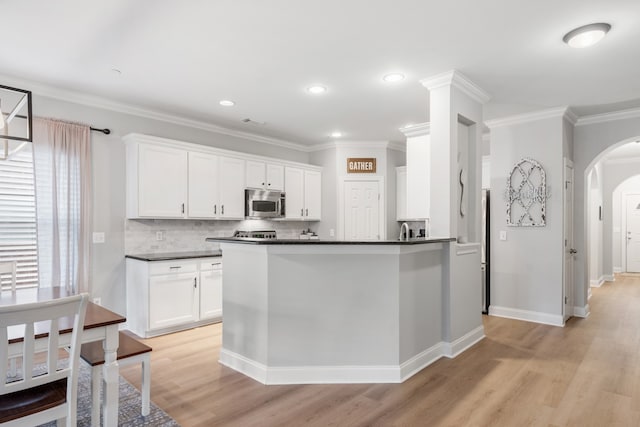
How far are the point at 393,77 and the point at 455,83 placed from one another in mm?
584

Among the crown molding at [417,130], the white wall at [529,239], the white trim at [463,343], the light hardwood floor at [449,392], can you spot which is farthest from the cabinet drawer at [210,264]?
the white wall at [529,239]

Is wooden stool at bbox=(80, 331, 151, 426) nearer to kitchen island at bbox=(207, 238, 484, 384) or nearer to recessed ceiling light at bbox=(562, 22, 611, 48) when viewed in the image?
kitchen island at bbox=(207, 238, 484, 384)

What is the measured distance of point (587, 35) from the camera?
2605 millimetres

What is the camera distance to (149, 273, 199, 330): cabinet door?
4.00 m

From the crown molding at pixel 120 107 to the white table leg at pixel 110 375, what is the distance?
307cm

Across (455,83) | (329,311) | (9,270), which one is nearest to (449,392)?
(329,311)

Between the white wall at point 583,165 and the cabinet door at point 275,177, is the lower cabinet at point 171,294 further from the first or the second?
the white wall at point 583,165

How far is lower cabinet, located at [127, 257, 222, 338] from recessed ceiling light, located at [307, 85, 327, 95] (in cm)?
230

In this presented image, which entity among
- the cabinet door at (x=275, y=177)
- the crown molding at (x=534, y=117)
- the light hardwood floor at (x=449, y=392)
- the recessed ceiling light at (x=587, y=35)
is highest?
the recessed ceiling light at (x=587, y=35)

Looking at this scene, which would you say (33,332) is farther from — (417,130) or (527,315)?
(527,315)

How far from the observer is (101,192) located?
418cm

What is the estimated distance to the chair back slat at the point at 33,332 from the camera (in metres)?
1.48

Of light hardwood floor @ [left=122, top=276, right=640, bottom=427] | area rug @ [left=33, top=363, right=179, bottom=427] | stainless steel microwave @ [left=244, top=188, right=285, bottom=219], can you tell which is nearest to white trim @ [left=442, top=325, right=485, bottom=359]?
light hardwood floor @ [left=122, top=276, right=640, bottom=427]

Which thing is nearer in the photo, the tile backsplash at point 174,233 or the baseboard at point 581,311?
the tile backsplash at point 174,233
